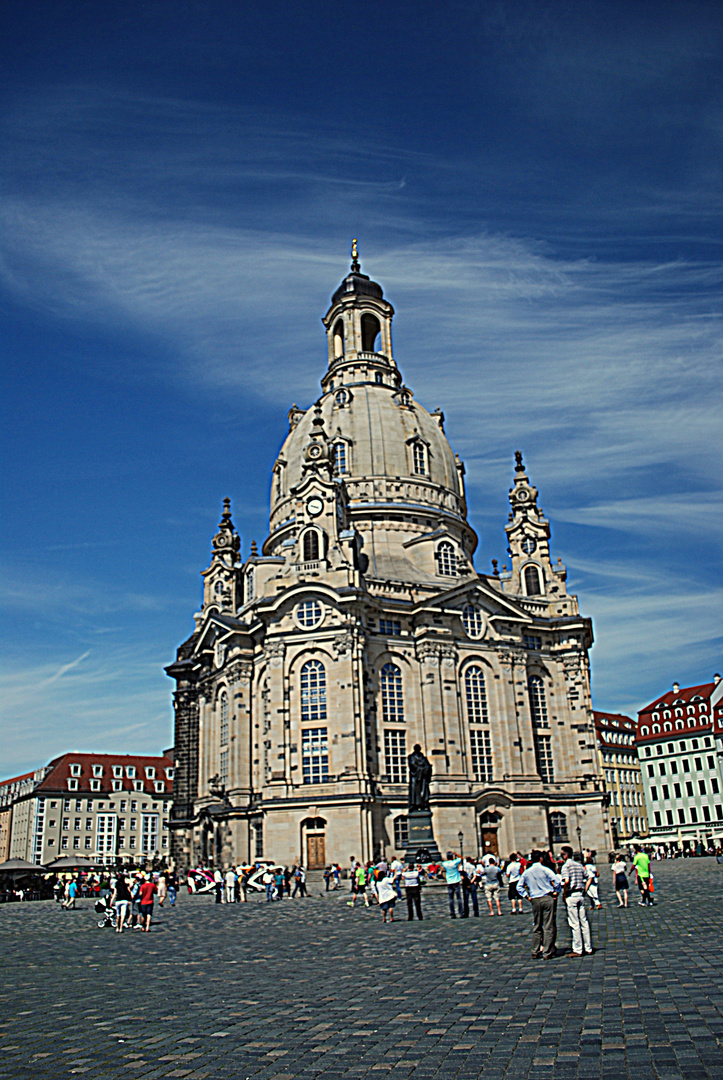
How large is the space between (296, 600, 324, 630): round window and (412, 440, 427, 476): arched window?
66.2 feet

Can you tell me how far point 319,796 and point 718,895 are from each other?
102ft

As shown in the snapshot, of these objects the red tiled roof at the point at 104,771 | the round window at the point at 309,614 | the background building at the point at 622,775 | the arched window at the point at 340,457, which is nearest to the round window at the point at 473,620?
the round window at the point at 309,614

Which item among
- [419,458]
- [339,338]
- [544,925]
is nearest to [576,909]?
[544,925]

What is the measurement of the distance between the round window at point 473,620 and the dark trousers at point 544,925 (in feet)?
164

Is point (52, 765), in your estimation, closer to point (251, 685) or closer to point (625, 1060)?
point (251, 685)

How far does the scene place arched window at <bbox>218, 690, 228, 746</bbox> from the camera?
65375 mm

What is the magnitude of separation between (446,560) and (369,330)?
31.2 metres

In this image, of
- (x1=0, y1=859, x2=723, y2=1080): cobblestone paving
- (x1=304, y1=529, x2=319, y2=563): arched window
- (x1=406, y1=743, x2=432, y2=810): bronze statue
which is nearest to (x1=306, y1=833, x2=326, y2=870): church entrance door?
(x1=406, y1=743, x2=432, y2=810): bronze statue

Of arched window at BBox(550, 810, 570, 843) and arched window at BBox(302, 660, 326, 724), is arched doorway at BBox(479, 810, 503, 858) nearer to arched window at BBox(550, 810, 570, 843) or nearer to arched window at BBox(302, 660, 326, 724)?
arched window at BBox(550, 810, 570, 843)

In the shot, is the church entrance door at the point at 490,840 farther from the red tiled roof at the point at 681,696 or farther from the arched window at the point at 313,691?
the red tiled roof at the point at 681,696

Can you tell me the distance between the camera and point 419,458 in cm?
7606

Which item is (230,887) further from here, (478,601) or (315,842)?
(478,601)

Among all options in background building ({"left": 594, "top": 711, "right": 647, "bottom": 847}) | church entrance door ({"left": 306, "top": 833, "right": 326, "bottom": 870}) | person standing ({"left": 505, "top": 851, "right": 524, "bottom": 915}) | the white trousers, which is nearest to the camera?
the white trousers

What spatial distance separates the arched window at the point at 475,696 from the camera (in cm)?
6356
